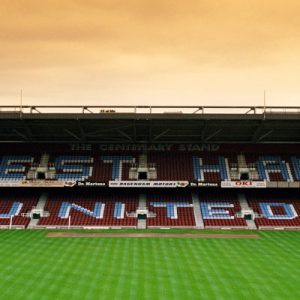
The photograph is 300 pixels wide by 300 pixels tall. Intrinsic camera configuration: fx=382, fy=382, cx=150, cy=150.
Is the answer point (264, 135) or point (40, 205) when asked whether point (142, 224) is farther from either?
point (264, 135)

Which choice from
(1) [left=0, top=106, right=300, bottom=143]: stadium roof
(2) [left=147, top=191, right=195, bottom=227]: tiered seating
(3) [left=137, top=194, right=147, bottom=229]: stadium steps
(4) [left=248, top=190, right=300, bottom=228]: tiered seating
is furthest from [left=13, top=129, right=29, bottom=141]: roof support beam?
(4) [left=248, top=190, right=300, bottom=228]: tiered seating

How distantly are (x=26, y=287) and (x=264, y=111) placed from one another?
3268cm

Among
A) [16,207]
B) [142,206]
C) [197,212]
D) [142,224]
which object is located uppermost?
[142,206]

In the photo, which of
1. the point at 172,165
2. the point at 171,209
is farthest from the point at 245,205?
the point at 172,165

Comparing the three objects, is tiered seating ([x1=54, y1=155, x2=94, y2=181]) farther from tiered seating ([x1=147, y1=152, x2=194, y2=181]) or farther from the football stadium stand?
tiered seating ([x1=147, y1=152, x2=194, y2=181])

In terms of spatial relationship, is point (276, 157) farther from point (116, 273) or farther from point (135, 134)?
point (116, 273)

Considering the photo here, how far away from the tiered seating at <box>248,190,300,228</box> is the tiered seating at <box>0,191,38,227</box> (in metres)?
27.2

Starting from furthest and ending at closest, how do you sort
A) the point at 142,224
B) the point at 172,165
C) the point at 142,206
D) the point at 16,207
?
1. the point at 172,165
2. the point at 142,206
3. the point at 16,207
4. the point at 142,224

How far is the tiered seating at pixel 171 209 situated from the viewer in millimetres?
44312

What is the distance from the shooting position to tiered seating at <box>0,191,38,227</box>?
1737 inches

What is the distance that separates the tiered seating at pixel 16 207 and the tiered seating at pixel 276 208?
27.2 m

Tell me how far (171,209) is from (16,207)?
18996mm

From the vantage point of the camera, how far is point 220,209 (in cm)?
4675

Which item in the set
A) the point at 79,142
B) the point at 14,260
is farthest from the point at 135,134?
the point at 14,260
